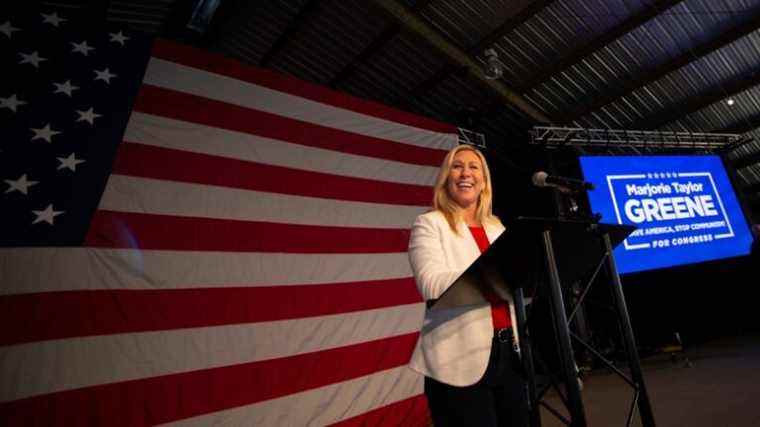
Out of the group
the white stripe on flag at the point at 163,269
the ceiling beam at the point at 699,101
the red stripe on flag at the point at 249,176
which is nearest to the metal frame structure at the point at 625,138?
the ceiling beam at the point at 699,101

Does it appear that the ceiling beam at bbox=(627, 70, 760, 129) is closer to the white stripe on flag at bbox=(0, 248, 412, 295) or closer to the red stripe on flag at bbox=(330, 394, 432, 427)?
the white stripe on flag at bbox=(0, 248, 412, 295)

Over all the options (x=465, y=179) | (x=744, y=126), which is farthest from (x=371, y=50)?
(x=744, y=126)

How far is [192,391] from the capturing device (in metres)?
1.89

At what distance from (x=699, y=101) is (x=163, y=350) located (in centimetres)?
737

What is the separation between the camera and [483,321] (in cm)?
96

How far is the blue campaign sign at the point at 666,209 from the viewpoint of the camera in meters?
4.17

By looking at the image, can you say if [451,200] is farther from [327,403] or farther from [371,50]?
[371,50]

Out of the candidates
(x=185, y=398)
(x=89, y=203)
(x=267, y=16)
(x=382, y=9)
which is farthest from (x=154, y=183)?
(x=382, y=9)

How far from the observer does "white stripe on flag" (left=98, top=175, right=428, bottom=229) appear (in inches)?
78.5

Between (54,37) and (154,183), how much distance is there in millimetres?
1025

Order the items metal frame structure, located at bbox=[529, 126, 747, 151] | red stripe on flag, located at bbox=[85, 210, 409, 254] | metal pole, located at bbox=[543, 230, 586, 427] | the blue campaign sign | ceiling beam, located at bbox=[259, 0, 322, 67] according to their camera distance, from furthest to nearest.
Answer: metal frame structure, located at bbox=[529, 126, 747, 151]
the blue campaign sign
ceiling beam, located at bbox=[259, 0, 322, 67]
red stripe on flag, located at bbox=[85, 210, 409, 254]
metal pole, located at bbox=[543, 230, 586, 427]

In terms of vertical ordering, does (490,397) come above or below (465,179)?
below

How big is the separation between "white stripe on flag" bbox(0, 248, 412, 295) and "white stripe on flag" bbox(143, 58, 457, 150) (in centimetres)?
110

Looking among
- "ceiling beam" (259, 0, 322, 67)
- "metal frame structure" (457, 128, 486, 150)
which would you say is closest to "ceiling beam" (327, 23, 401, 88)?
"ceiling beam" (259, 0, 322, 67)
